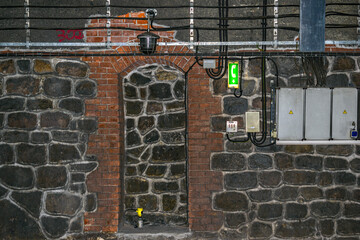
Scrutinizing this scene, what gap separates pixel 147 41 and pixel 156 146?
1.77 m

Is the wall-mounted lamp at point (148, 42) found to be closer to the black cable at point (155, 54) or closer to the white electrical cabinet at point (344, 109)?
the black cable at point (155, 54)

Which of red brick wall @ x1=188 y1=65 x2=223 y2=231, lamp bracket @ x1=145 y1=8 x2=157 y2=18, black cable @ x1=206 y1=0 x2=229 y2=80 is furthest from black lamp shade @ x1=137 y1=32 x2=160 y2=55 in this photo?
black cable @ x1=206 y1=0 x2=229 y2=80

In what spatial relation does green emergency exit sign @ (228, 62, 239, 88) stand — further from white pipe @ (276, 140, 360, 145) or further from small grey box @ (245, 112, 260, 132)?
white pipe @ (276, 140, 360, 145)

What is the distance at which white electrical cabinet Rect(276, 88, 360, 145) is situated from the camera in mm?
4887

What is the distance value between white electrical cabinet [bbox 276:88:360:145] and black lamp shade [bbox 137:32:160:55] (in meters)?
2.17

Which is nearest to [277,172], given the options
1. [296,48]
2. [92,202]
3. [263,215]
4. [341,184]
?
[263,215]

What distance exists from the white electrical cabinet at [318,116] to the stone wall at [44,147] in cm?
307

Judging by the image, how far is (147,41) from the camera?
4484 mm

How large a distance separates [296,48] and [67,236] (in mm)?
4754

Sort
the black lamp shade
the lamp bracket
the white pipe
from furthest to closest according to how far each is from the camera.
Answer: the white pipe → the lamp bracket → the black lamp shade

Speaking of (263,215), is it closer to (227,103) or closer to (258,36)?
(227,103)

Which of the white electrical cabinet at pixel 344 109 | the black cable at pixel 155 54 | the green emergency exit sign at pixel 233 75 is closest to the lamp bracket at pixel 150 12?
the black cable at pixel 155 54

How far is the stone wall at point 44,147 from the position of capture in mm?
4945

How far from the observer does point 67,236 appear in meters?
4.94
